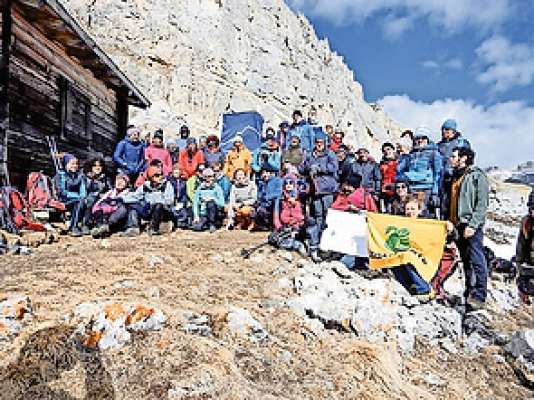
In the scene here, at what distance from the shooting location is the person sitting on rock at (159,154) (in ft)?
33.8

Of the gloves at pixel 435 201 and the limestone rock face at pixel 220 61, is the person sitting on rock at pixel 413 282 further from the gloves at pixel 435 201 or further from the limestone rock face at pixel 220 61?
the limestone rock face at pixel 220 61

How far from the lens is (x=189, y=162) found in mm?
10961

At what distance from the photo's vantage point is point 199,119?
90.9 feet

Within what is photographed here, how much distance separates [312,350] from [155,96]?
23.8 m

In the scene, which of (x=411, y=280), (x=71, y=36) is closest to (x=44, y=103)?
(x=71, y=36)

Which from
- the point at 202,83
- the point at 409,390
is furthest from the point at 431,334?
the point at 202,83

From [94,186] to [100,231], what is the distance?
1.26 m

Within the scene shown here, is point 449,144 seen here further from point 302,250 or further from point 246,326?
point 246,326

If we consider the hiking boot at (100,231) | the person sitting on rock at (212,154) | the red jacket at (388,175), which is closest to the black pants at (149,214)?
the hiking boot at (100,231)

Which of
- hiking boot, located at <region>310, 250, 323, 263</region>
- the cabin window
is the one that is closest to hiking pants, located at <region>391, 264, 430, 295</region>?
hiking boot, located at <region>310, 250, 323, 263</region>

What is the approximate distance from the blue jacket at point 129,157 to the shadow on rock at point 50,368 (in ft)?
20.6

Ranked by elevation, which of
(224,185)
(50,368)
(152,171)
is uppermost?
(152,171)

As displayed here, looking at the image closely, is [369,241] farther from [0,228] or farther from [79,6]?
[79,6]

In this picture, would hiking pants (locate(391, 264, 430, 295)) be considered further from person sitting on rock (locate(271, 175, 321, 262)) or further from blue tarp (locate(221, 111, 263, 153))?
blue tarp (locate(221, 111, 263, 153))
